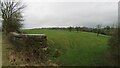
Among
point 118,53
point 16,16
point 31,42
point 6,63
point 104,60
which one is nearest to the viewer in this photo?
point 118,53

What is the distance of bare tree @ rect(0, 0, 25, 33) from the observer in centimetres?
3114

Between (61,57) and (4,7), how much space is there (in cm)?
A: 2504

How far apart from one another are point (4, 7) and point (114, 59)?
96.7ft

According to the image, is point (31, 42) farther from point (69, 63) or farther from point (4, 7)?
point (4, 7)

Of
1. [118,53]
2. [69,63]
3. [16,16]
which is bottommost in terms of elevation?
[69,63]

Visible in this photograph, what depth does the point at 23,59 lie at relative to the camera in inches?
493

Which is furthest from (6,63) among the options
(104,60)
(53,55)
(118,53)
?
(118,53)

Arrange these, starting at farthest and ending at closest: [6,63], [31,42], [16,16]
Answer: [16,16]
[31,42]
[6,63]

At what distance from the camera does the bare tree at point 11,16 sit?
31144mm

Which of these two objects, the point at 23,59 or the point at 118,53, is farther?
the point at 23,59

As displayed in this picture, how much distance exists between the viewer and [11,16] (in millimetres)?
34750

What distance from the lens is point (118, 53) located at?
33.6 ft

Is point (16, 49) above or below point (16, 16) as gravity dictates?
below

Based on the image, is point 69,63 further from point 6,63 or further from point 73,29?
point 73,29
